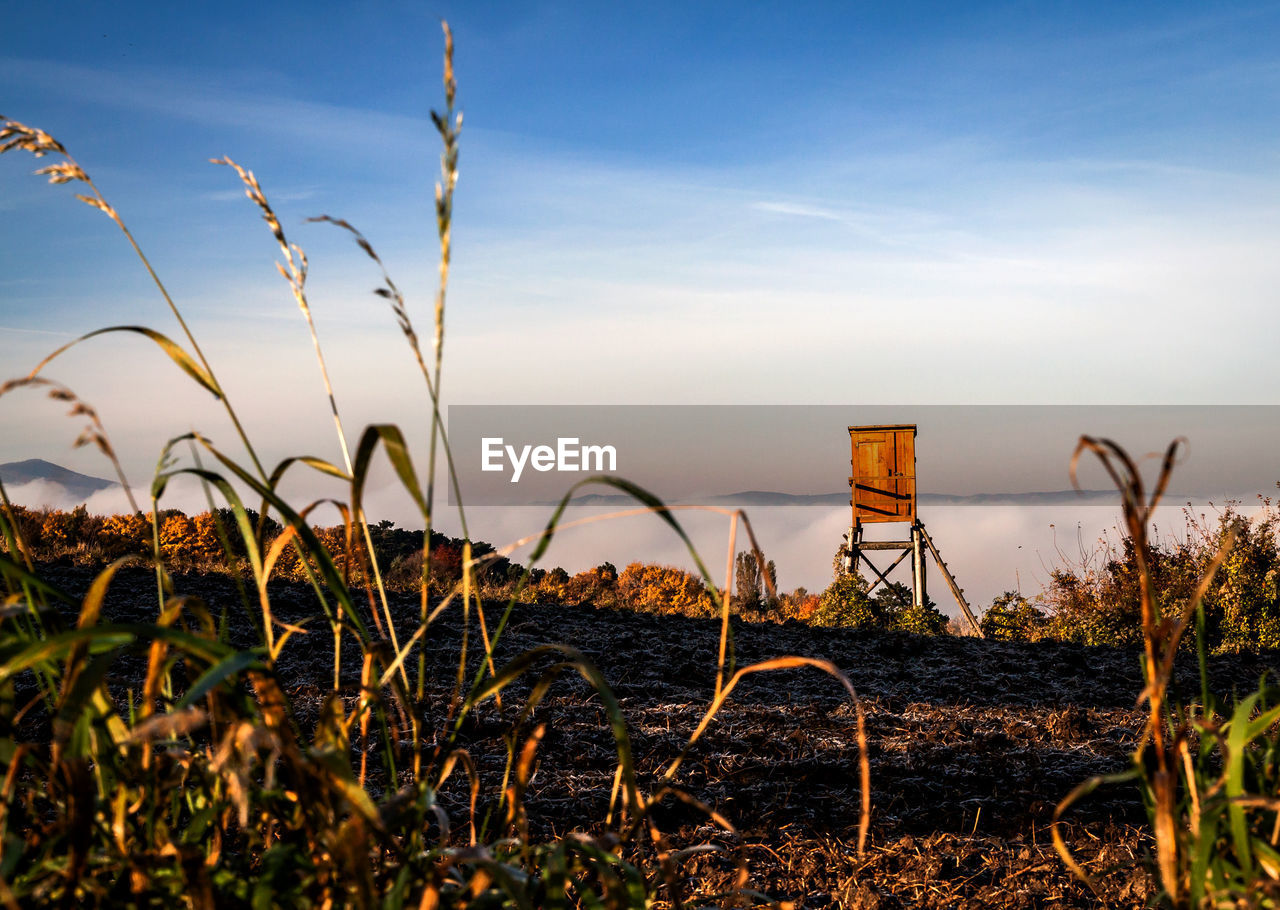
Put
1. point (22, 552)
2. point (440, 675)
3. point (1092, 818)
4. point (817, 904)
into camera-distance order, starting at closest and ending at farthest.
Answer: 1. point (22, 552)
2. point (817, 904)
3. point (1092, 818)
4. point (440, 675)

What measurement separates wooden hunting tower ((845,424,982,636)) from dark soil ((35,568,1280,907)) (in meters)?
6.97

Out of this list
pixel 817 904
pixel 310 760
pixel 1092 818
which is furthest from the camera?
pixel 1092 818

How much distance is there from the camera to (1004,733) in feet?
13.1

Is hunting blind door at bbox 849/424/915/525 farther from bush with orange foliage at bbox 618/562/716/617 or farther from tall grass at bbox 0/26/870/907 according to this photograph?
tall grass at bbox 0/26/870/907

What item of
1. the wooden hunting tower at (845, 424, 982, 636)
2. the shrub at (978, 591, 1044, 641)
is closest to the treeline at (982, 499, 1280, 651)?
the shrub at (978, 591, 1044, 641)

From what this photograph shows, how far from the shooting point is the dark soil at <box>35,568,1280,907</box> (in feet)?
8.93

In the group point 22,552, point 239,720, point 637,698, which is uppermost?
point 22,552

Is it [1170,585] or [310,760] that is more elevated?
[310,760]

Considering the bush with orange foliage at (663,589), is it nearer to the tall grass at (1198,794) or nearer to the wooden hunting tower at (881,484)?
the wooden hunting tower at (881,484)

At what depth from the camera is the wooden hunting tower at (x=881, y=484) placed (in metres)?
13.0

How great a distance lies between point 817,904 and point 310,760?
2.07m

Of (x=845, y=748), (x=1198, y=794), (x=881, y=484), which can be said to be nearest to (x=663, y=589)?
(x=881, y=484)

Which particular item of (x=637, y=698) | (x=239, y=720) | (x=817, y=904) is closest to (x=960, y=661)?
(x=637, y=698)

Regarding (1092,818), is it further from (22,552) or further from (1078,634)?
(1078,634)
